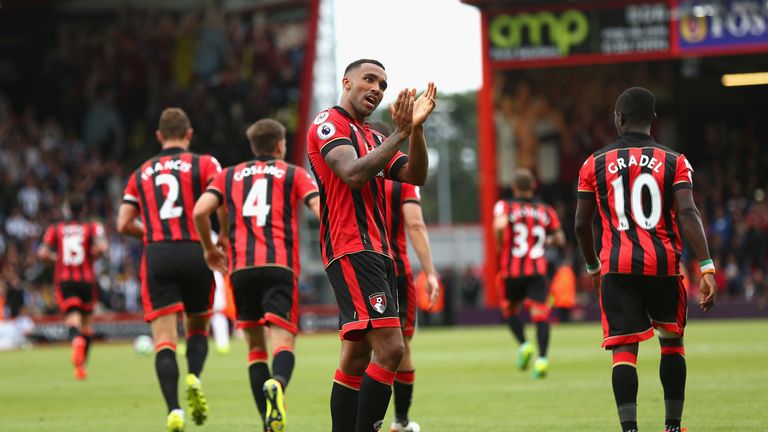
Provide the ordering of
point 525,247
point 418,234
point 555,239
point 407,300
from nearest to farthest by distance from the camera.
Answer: point 418,234, point 407,300, point 555,239, point 525,247

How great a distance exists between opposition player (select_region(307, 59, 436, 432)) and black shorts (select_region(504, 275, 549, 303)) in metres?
8.30

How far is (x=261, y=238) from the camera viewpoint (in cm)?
920

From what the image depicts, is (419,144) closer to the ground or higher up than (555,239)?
higher up

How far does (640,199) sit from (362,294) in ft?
6.80

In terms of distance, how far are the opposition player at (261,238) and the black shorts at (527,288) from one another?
20.4ft

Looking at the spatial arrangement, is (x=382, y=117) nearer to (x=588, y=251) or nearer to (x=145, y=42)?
(x=145, y=42)

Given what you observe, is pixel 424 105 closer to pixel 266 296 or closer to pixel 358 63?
pixel 358 63

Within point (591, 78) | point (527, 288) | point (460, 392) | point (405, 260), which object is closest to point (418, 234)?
point (405, 260)

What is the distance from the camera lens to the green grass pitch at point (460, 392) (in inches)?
391

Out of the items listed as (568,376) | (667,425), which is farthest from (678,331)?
(568,376)

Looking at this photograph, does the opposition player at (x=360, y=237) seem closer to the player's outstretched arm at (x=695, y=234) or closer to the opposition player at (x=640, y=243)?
the opposition player at (x=640, y=243)

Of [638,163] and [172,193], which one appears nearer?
[638,163]

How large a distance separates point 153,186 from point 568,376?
6.22 m

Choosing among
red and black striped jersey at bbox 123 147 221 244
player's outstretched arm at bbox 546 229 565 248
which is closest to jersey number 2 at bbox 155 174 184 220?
red and black striped jersey at bbox 123 147 221 244
